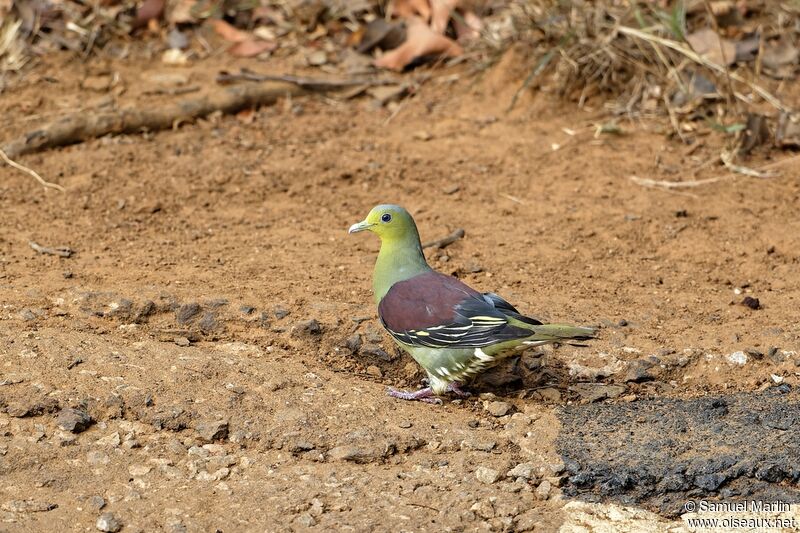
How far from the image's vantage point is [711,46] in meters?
7.59

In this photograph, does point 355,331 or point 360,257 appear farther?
point 360,257

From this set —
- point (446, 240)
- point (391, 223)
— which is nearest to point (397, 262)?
point (391, 223)

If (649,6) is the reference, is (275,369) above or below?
below

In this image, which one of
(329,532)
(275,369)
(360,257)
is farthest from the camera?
(360,257)

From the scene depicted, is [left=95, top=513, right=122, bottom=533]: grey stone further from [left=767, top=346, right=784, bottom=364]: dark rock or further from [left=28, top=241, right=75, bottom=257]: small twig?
[left=767, top=346, right=784, bottom=364]: dark rock

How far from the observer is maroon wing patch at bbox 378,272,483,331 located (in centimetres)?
436

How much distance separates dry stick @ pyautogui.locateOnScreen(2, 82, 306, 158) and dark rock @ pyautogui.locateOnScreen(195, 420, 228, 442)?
3.46 meters

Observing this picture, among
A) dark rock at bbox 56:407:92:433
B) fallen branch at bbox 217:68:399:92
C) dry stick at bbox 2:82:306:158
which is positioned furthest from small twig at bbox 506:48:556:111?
dark rock at bbox 56:407:92:433

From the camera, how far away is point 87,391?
13.5 ft

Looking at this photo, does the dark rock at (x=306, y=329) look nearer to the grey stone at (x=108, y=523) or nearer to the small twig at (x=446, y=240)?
the small twig at (x=446, y=240)

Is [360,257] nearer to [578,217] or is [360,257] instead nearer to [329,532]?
[578,217]

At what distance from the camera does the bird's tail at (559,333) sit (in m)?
4.09

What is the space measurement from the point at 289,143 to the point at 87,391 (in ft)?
11.1

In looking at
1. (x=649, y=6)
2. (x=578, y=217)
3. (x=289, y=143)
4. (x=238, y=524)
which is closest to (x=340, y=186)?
(x=289, y=143)
